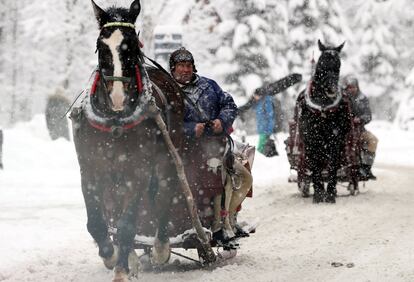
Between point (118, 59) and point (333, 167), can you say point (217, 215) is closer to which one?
point (118, 59)

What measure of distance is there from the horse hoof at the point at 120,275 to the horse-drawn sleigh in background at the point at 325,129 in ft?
20.0

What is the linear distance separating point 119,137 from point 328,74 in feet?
19.7

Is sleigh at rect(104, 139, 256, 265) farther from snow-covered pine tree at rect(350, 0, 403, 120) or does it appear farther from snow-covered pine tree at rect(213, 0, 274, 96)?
snow-covered pine tree at rect(350, 0, 403, 120)

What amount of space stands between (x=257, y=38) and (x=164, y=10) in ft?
16.3

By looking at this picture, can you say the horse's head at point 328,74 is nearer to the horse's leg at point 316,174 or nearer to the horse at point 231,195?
the horse's leg at point 316,174

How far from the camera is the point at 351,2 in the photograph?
4847 centimetres

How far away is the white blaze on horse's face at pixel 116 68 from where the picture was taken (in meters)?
5.68

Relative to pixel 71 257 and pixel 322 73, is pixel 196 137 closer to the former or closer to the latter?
pixel 71 257

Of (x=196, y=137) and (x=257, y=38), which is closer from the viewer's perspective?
(x=196, y=137)

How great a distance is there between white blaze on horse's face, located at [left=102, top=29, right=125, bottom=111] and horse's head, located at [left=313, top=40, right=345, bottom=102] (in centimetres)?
605

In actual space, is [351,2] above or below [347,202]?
above

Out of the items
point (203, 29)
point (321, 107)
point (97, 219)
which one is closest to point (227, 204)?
point (97, 219)

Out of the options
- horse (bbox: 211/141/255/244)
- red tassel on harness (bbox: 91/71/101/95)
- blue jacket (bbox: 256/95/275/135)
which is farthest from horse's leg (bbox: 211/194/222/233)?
blue jacket (bbox: 256/95/275/135)

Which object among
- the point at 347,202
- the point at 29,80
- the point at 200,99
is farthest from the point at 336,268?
the point at 29,80
